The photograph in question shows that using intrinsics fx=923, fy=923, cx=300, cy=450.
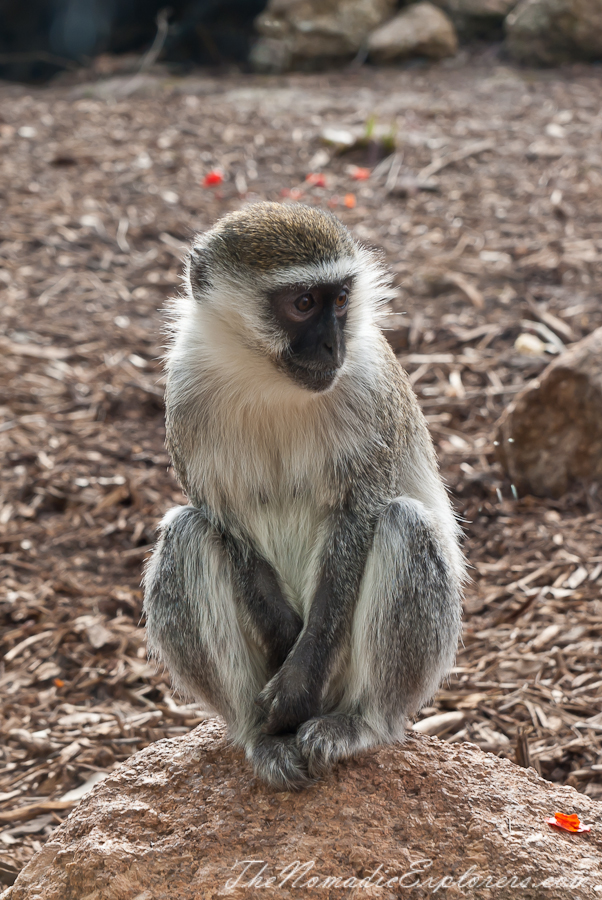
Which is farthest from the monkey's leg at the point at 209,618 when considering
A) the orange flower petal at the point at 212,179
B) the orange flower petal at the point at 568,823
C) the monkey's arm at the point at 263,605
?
the orange flower petal at the point at 212,179

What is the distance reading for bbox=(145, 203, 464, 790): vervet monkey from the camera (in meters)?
4.00

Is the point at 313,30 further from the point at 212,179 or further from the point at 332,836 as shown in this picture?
the point at 332,836

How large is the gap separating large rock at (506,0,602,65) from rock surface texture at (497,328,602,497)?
11.8 meters

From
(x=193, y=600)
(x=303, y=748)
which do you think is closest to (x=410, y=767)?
(x=303, y=748)

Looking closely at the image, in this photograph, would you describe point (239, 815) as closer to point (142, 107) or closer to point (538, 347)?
point (538, 347)

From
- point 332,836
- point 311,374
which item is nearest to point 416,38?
point 311,374

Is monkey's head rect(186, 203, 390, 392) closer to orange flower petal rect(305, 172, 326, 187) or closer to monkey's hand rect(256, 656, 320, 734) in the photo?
monkey's hand rect(256, 656, 320, 734)

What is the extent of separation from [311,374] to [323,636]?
1.15 metres

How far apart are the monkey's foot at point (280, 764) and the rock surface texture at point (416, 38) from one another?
16329 millimetres

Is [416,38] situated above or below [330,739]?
above

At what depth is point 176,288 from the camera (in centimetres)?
988

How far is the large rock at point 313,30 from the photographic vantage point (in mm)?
17656

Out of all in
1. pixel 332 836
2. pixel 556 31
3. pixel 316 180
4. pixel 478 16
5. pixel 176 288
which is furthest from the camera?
pixel 478 16

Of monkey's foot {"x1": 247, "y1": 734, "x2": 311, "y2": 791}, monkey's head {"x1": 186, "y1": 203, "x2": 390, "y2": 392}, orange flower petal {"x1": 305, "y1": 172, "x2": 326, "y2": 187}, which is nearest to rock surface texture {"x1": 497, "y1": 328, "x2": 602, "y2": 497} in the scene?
monkey's head {"x1": 186, "y1": 203, "x2": 390, "y2": 392}
